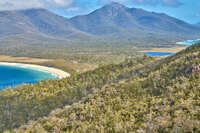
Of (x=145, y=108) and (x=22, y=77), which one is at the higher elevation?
(x=145, y=108)

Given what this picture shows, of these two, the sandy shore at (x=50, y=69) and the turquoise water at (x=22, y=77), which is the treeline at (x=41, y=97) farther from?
the sandy shore at (x=50, y=69)

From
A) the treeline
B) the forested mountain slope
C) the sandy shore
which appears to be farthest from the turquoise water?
the forested mountain slope

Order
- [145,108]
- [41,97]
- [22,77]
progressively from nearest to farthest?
1. [145,108]
2. [41,97]
3. [22,77]

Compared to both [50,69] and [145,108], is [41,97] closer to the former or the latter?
[145,108]

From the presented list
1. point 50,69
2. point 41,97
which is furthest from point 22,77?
point 41,97

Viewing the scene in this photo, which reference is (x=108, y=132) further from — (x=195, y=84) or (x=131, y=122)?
(x=195, y=84)

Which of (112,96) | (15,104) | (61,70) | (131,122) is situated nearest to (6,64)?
(61,70)
